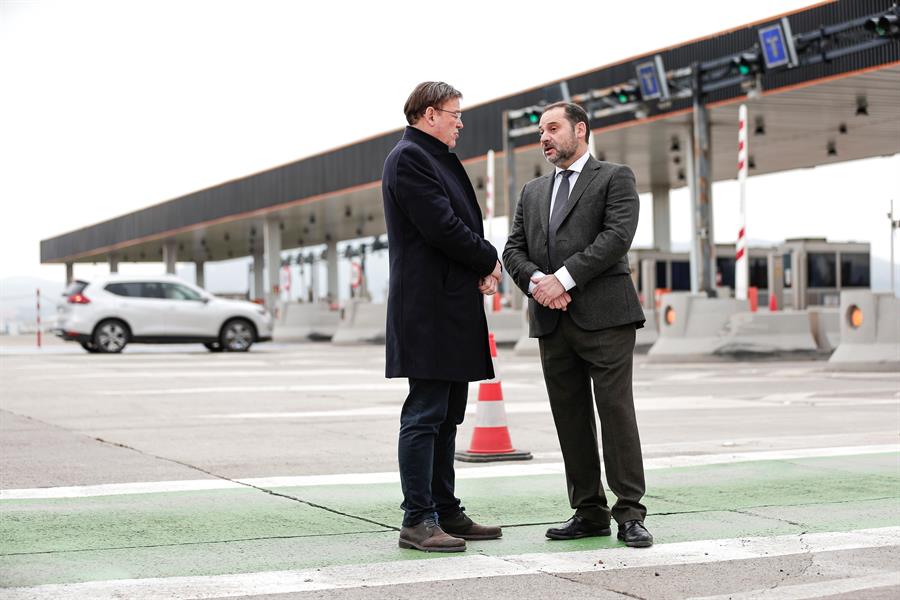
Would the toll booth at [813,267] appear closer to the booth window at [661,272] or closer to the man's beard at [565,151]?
the booth window at [661,272]

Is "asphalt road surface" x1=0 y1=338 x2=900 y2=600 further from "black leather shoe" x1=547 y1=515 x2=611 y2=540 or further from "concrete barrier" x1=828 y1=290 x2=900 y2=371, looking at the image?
"concrete barrier" x1=828 y1=290 x2=900 y2=371

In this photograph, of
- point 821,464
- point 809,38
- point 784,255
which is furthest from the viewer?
point 784,255

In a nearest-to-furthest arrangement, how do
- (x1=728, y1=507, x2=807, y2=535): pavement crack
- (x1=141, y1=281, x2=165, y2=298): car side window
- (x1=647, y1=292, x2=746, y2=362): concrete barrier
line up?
(x1=728, y1=507, x2=807, y2=535): pavement crack < (x1=647, y1=292, x2=746, y2=362): concrete barrier < (x1=141, y1=281, x2=165, y2=298): car side window

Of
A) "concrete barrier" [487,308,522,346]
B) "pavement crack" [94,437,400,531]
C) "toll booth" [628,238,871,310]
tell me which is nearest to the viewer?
"pavement crack" [94,437,400,531]

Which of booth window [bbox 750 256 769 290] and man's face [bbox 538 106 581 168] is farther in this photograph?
booth window [bbox 750 256 769 290]

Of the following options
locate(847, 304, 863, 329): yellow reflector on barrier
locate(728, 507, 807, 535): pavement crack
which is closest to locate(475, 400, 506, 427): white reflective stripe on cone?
locate(728, 507, 807, 535): pavement crack

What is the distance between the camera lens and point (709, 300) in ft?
74.0

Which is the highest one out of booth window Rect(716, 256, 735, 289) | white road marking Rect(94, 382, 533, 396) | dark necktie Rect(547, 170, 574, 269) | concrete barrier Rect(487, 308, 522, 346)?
booth window Rect(716, 256, 735, 289)

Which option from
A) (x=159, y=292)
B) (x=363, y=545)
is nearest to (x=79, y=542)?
(x=363, y=545)

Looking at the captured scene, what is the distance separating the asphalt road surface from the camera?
177 inches

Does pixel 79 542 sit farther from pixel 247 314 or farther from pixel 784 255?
pixel 784 255

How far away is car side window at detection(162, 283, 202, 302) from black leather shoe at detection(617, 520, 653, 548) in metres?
22.1

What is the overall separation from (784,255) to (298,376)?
70.0 feet

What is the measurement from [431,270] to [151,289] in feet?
71.8
